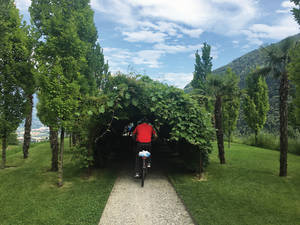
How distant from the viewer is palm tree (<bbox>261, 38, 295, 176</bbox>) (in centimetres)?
846

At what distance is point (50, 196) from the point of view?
6.32 meters

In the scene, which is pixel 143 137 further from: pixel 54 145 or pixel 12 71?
pixel 12 71

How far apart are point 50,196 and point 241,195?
19.4 ft

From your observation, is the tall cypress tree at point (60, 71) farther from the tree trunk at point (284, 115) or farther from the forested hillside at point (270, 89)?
the tree trunk at point (284, 115)

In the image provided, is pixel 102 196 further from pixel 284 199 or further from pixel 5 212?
pixel 284 199

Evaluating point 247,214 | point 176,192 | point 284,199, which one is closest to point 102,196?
point 176,192

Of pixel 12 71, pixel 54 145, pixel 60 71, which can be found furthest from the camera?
pixel 54 145

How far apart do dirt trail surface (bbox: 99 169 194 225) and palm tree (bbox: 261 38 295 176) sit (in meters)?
5.01

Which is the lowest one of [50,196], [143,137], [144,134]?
[50,196]

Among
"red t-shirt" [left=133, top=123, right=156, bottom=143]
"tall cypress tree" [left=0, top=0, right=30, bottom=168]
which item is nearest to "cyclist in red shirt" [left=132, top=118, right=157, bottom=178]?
"red t-shirt" [left=133, top=123, right=156, bottom=143]

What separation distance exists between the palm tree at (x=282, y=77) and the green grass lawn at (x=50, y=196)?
7.07 meters

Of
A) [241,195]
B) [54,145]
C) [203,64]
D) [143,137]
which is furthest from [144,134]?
[203,64]

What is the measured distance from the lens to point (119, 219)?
16.2 feet

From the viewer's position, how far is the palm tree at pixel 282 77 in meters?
8.46
